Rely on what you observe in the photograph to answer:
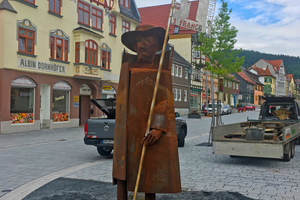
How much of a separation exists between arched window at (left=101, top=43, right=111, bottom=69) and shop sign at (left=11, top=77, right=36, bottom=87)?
7293 mm

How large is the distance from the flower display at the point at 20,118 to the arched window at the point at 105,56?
8.12 metres

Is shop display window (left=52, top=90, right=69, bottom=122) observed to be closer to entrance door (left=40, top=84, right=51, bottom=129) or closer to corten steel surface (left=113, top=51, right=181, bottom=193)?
entrance door (left=40, top=84, right=51, bottom=129)

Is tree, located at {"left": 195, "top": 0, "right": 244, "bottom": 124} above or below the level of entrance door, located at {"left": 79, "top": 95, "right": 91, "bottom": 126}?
above

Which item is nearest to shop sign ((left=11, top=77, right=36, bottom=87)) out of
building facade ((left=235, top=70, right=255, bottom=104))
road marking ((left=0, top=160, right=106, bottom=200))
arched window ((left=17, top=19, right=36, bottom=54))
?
arched window ((left=17, top=19, right=36, bottom=54))

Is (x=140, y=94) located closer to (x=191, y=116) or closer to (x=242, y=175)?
(x=242, y=175)

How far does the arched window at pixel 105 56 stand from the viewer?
1002 inches

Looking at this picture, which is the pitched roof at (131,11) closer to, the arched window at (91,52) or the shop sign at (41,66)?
the arched window at (91,52)

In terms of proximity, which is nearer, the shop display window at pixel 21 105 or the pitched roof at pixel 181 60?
the shop display window at pixel 21 105

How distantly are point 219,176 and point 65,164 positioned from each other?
162 inches

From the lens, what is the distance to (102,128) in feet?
31.6

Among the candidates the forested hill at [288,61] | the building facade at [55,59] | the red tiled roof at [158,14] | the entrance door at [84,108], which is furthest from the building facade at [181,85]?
the forested hill at [288,61]

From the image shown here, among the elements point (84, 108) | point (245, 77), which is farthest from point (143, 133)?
point (245, 77)

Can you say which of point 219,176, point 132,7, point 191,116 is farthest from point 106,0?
point 219,176

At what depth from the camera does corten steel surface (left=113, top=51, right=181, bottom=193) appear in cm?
359
